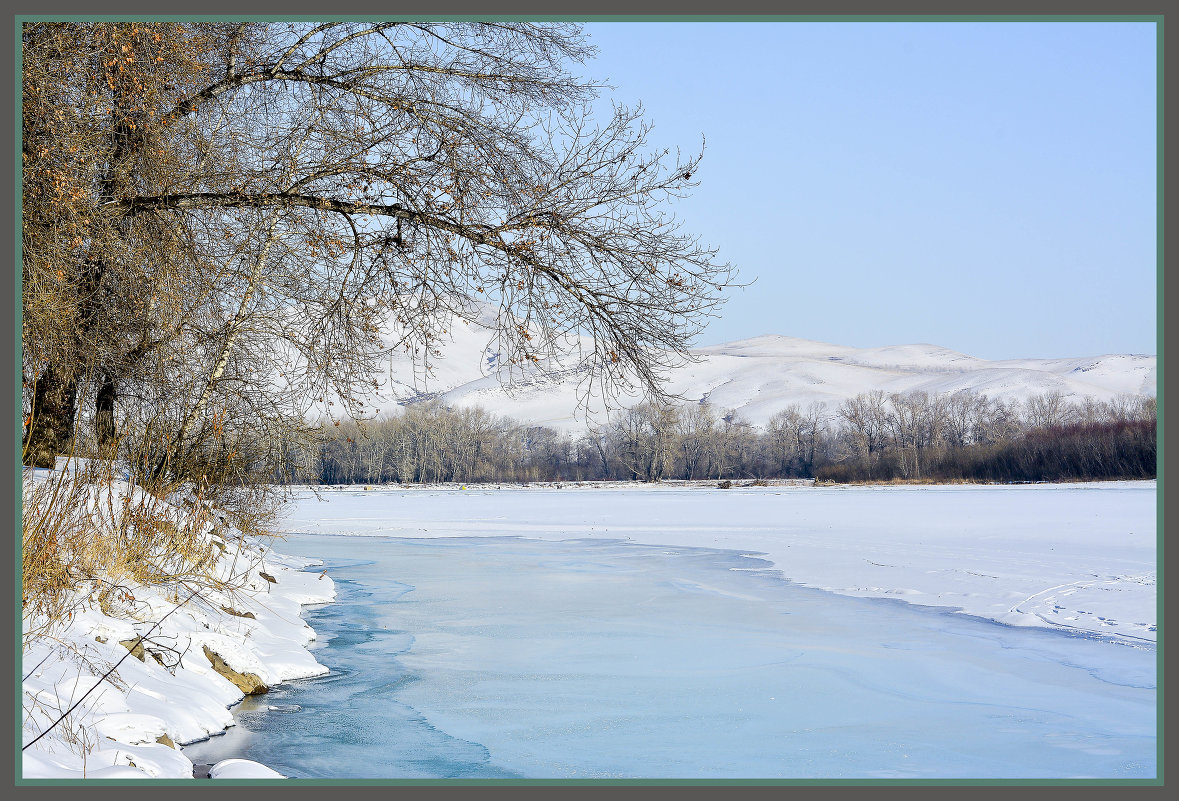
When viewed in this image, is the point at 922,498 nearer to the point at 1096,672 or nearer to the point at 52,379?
the point at 1096,672

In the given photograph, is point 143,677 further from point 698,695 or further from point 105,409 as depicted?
point 105,409

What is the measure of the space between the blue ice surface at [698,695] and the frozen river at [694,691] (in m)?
0.02

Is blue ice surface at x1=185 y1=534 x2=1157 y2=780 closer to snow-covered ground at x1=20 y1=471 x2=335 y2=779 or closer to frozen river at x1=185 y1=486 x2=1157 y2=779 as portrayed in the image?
frozen river at x1=185 y1=486 x2=1157 y2=779

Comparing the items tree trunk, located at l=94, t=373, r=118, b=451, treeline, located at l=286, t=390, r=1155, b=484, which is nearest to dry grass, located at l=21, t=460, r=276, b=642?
tree trunk, located at l=94, t=373, r=118, b=451

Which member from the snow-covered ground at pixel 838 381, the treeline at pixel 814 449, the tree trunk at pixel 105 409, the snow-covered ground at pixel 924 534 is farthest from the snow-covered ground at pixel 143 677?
the snow-covered ground at pixel 838 381

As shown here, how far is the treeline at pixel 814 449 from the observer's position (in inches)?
1519

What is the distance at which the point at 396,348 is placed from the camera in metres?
6.12

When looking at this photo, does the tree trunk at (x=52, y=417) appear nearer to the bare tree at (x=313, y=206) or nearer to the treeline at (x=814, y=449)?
the bare tree at (x=313, y=206)

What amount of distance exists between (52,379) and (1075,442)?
40601 mm

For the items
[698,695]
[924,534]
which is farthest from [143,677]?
[924,534]

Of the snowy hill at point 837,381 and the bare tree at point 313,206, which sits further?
the snowy hill at point 837,381

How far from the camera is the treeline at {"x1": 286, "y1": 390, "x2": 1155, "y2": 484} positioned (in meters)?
38.6

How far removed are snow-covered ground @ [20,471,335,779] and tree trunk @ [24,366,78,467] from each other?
98 centimetres

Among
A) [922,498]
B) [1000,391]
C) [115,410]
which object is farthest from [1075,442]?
[1000,391]
